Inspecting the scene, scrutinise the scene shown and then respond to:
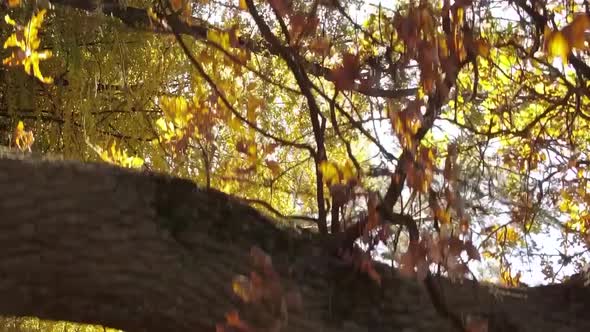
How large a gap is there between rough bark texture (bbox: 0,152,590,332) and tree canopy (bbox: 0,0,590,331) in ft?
0.44

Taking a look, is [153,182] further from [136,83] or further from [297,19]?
[136,83]

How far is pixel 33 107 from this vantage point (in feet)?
16.9

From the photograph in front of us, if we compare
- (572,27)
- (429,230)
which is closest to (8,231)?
(429,230)

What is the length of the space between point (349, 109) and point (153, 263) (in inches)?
106

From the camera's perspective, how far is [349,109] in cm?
468

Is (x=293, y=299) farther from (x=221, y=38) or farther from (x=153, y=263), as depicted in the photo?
(x=221, y=38)

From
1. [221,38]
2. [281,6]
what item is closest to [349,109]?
[221,38]

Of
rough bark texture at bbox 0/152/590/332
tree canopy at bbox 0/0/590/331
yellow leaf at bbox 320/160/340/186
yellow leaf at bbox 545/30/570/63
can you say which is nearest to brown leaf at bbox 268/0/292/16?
tree canopy at bbox 0/0/590/331

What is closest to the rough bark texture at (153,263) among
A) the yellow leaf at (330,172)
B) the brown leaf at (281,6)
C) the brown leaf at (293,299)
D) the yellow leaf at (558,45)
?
the brown leaf at (293,299)

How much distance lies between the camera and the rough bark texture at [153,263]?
6.91 feet

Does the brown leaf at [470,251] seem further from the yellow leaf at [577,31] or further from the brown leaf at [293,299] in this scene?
the yellow leaf at [577,31]

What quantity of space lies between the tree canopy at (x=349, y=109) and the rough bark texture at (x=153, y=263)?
0.14m

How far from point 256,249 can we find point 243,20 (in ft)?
8.95

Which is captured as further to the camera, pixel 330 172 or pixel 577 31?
pixel 330 172
